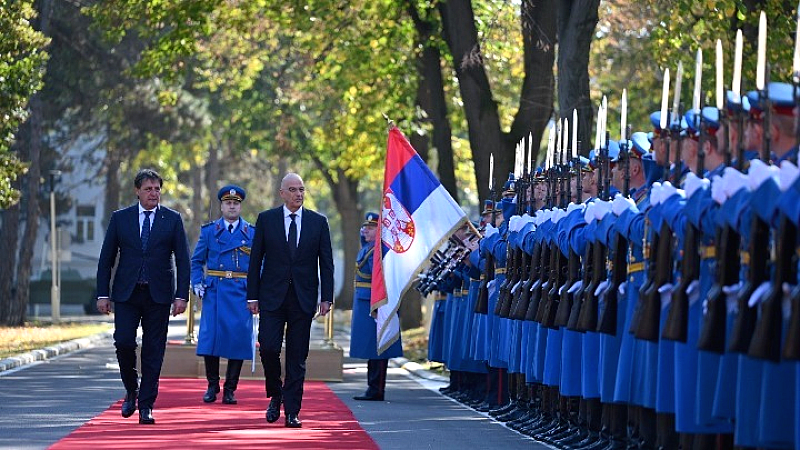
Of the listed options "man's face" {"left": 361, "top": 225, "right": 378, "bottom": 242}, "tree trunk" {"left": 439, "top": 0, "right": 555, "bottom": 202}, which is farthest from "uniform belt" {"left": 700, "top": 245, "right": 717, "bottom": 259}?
"tree trunk" {"left": 439, "top": 0, "right": 555, "bottom": 202}

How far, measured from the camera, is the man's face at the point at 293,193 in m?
15.4

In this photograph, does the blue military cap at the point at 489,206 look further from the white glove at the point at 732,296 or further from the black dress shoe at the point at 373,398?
the white glove at the point at 732,296

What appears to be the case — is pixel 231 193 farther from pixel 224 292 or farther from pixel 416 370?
pixel 416 370

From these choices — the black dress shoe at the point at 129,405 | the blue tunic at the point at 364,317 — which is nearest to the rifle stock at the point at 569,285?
the black dress shoe at the point at 129,405

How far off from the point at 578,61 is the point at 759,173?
13.9m

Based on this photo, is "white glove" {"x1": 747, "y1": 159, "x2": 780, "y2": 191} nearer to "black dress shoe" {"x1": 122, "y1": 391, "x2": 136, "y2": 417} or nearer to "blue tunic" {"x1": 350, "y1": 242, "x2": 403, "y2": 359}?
"black dress shoe" {"x1": 122, "y1": 391, "x2": 136, "y2": 417}

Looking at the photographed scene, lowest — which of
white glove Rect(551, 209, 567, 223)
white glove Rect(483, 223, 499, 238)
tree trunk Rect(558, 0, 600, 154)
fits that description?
white glove Rect(551, 209, 567, 223)

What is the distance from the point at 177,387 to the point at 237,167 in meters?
49.0

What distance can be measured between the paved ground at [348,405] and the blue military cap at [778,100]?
4.60 metres

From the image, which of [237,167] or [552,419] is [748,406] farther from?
[237,167]

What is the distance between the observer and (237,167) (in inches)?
2739

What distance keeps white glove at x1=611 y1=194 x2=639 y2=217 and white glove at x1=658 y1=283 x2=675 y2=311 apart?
1037 millimetres

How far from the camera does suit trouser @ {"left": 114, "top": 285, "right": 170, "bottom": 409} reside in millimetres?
15227

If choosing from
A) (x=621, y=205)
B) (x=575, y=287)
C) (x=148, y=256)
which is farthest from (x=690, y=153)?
(x=148, y=256)
